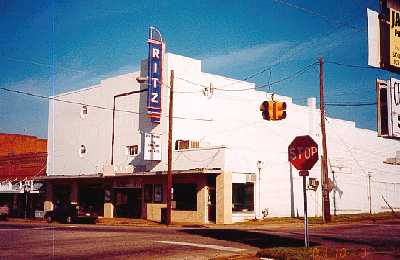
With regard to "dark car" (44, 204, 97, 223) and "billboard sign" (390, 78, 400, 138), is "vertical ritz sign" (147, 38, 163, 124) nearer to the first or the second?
"dark car" (44, 204, 97, 223)

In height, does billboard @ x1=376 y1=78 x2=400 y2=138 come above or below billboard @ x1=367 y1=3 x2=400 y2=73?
below

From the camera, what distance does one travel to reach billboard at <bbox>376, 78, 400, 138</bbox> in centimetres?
1101

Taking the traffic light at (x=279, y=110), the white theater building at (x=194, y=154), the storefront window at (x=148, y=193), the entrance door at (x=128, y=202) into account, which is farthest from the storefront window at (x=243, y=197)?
the traffic light at (x=279, y=110)

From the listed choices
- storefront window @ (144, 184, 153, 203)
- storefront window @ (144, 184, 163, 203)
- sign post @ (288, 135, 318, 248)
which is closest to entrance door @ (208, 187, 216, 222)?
storefront window @ (144, 184, 163, 203)

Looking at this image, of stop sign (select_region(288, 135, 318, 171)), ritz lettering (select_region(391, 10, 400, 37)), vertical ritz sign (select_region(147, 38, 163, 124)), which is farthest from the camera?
vertical ritz sign (select_region(147, 38, 163, 124))

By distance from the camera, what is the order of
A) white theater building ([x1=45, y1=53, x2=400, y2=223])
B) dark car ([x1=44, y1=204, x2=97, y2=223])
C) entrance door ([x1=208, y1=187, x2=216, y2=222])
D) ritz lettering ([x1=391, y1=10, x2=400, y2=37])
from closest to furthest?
ritz lettering ([x1=391, y1=10, x2=400, y2=37]) → entrance door ([x1=208, y1=187, x2=216, y2=222]) → dark car ([x1=44, y1=204, x2=97, y2=223]) → white theater building ([x1=45, y1=53, x2=400, y2=223])

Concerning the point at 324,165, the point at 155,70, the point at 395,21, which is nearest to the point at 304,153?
the point at 395,21

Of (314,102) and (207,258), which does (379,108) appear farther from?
(314,102)

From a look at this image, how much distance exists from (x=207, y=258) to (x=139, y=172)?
22820 millimetres

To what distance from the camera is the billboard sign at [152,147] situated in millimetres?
33750

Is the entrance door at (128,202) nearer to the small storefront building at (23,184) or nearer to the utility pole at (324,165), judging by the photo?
the small storefront building at (23,184)

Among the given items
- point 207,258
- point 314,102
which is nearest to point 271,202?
point 314,102

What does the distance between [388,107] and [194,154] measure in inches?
919

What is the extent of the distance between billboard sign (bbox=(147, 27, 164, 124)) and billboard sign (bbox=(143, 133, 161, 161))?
4.65ft
